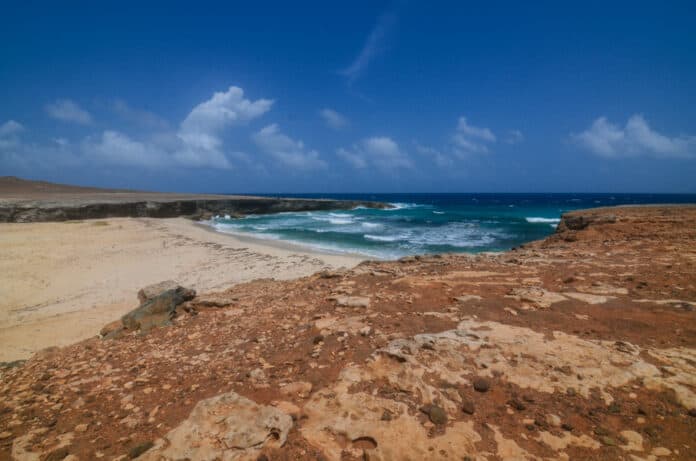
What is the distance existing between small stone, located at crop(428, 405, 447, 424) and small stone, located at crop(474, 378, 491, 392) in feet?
1.54

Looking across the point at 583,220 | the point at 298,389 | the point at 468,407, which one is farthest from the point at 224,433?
the point at 583,220

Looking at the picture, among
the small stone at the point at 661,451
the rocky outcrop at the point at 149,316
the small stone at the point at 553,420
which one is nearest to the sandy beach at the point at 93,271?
the rocky outcrop at the point at 149,316

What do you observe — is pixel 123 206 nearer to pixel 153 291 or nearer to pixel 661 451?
pixel 153 291

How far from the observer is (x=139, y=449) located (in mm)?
2414

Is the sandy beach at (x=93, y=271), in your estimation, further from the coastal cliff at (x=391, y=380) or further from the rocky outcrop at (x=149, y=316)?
the coastal cliff at (x=391, y=380)

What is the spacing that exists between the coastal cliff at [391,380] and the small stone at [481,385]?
0.01m

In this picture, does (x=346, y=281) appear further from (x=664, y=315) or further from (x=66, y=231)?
(x=66, y=231)

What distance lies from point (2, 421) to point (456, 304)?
5174 millimetres

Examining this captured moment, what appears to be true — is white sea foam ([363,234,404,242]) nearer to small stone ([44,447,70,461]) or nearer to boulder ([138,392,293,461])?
boulder ([138,392,293,461])

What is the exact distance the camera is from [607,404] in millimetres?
2639

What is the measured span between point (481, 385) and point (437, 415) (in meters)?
0.58

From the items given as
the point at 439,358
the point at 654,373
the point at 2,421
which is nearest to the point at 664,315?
the point at 654,373

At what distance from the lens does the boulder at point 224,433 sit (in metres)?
2.36

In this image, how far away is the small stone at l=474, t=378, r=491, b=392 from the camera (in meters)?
2.89
